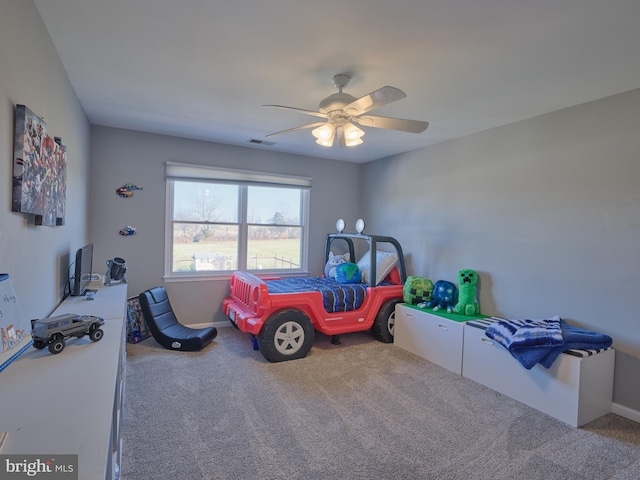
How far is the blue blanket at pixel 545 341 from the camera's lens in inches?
99.7

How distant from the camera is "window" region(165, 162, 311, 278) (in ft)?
14.2

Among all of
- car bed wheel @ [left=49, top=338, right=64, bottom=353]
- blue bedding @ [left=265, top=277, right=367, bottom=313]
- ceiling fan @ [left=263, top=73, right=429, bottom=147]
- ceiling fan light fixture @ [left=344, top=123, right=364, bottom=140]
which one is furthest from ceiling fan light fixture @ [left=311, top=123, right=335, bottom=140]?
car bed wheel @ [left=49, top=338, right=64, bottom=353]

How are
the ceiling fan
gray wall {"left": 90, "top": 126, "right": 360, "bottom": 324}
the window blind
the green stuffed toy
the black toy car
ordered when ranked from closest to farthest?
the black toy car, the ceiling fan, gray wall {"left": 90, "top": 126, "right": 360, "bottom": 324}, the green stuffed toy, the window blind

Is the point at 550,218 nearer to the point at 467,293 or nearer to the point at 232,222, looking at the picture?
the point at 467,293

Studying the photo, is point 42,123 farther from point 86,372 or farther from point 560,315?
point 560,315

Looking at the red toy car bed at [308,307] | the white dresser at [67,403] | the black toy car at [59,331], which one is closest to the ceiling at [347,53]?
the black toy car at [59,331]

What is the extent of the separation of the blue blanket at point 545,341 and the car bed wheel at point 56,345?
9.68 feet

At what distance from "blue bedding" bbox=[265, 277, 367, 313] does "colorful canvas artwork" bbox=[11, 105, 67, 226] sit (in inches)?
83.2

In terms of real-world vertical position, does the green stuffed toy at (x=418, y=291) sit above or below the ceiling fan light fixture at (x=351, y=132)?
below

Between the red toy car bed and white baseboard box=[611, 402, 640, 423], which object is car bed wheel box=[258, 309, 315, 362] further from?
white baseboard box=[611, 402, 640, 423]

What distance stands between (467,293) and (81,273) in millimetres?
3634

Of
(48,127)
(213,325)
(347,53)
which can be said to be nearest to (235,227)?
(213,325)

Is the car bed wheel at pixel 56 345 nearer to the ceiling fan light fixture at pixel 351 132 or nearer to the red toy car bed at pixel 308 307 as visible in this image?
the red toy car bed at pixel 308 307

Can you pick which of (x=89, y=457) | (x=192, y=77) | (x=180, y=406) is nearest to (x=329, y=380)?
(x=180, y=406)
